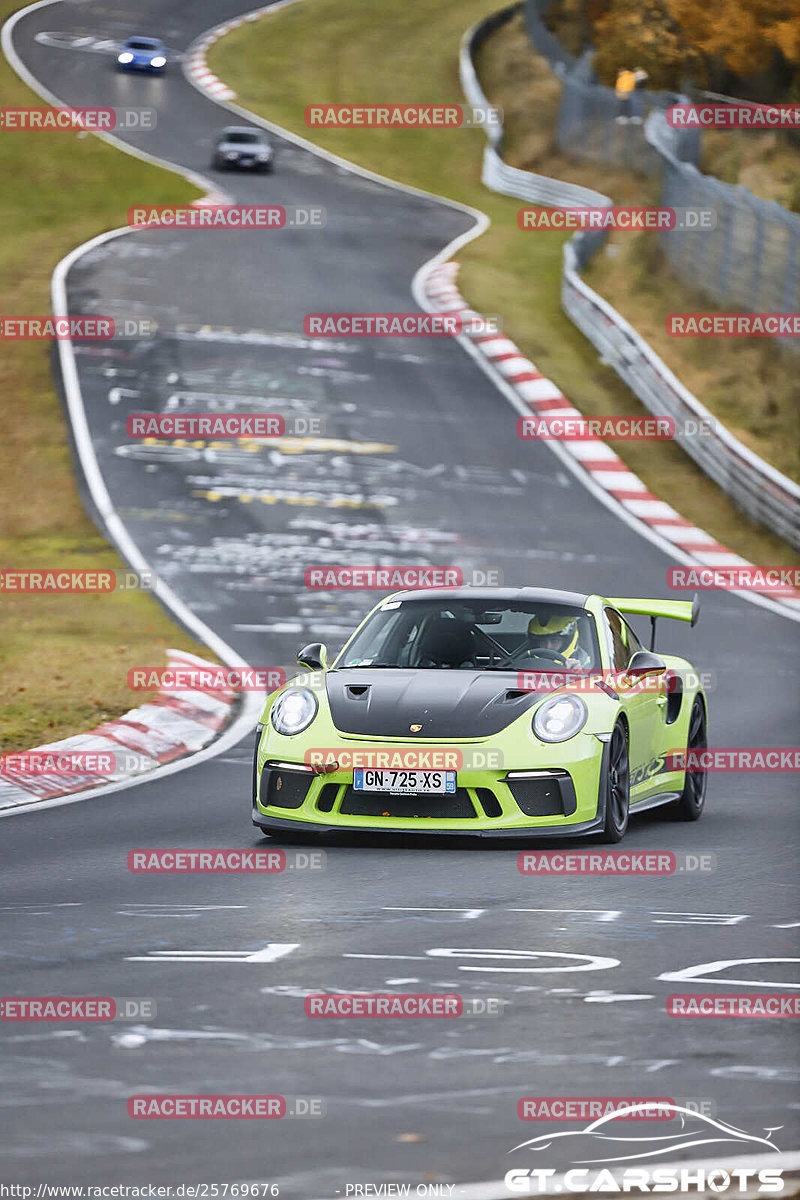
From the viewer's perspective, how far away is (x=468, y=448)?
26.6 m

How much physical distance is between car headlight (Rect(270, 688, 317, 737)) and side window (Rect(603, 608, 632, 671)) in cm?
172

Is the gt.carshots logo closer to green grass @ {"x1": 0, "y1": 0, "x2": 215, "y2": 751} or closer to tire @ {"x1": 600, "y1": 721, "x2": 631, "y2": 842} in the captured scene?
tire @ {"x1": 600, "y1": 721, "x2": 631, "y2": 842}

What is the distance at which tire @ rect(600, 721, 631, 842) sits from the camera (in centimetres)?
1036

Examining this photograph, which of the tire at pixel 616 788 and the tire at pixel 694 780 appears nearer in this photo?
the tire at pixel 616 788

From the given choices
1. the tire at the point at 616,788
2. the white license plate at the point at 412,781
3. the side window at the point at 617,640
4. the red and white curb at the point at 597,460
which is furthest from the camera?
the red and white curb at the point at 597,460

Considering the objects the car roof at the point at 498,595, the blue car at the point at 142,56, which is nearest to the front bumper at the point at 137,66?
the blue car at the point at 142,56

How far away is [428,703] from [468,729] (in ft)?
0.94

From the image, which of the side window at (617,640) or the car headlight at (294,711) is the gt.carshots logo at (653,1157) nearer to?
the car headlight at (294,711)

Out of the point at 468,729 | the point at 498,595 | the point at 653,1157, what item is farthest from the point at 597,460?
the point at 653,1157

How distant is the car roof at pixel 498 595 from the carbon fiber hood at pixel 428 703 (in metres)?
0.77

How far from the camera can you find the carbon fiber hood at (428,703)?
1022cm

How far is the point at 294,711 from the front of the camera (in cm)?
1056

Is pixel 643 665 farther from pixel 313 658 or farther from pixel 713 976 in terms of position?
pixel 713 976

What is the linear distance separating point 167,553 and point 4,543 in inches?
78.7
